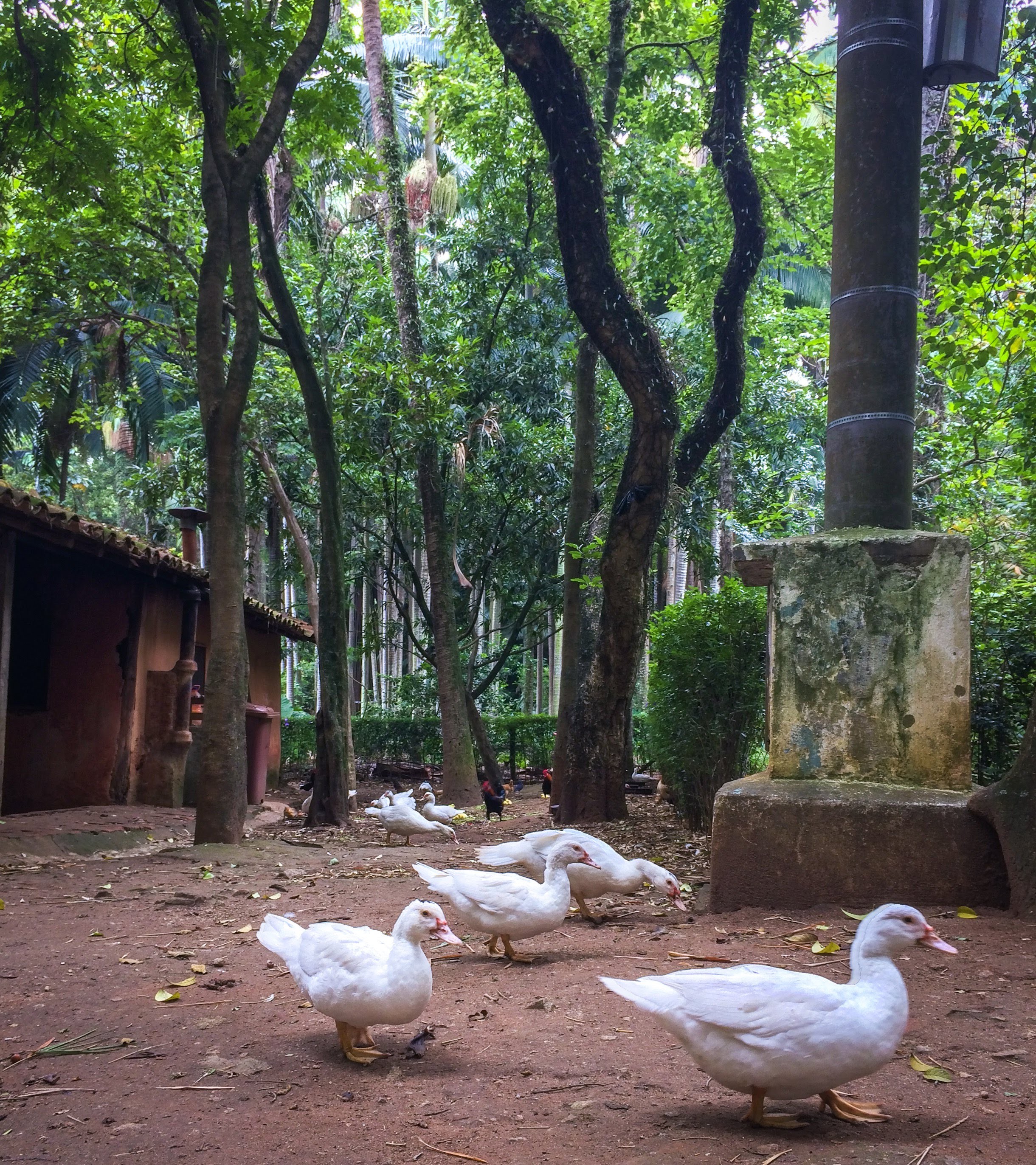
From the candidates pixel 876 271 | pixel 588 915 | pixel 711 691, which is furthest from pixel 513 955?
pixel 711 691

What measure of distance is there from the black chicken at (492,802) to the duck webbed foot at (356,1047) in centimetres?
1157

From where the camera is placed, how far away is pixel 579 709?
37.2 feet

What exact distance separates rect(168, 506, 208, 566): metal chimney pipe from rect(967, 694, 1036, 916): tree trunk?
40.0ft

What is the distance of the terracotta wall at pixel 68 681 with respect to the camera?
42.1 ft

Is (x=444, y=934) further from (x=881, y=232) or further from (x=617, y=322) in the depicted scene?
(x=617, y=322)

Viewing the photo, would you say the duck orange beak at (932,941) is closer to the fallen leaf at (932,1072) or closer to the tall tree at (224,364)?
the fallen leaf at (932,1072)

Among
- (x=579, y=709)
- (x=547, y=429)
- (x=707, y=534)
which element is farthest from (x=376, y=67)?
(x=579, y=709)

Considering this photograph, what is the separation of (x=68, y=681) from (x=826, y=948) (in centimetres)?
1104

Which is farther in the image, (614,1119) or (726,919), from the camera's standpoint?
(726,919)

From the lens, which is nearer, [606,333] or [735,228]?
[606,333]

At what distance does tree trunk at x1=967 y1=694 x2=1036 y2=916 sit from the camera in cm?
478

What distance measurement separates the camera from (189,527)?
16.2 meters

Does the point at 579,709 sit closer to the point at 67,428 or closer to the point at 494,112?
the point at 494,112

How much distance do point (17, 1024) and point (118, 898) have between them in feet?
10.3
